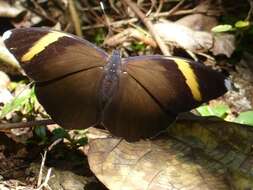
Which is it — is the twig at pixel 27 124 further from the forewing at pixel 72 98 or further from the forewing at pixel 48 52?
the forewing at pixel 48 52

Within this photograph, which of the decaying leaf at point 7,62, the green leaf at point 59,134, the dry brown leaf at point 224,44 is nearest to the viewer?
the green leaf at point 59,134

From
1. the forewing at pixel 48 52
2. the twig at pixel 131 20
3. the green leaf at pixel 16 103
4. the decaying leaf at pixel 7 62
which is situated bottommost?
the green leaf at pixel 16 103

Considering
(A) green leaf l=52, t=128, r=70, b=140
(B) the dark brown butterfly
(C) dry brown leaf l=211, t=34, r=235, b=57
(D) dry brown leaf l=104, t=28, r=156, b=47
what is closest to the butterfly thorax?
(B) the dark brown butterfly

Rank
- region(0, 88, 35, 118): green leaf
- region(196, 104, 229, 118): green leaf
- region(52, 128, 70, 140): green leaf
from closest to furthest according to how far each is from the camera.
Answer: region(52, 128, 70, 140): green leaf → region(0, 88, 35, 118): green leaf → region(196, 104, 229, 118): green leaf

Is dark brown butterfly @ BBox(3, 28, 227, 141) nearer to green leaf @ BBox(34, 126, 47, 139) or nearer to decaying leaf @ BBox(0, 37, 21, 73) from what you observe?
green leaf @ BBox(34, 126, 47, 139)

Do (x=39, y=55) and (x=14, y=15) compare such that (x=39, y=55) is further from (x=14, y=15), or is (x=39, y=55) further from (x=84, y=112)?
(x=14, y=15)

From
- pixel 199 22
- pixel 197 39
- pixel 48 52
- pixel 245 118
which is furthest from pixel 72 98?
pixel 199 22

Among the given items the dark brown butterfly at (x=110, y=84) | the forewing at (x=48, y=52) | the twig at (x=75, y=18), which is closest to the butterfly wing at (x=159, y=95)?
the dark brown butterfly at (x=110, y=84)

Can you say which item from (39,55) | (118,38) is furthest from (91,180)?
(118,38)
